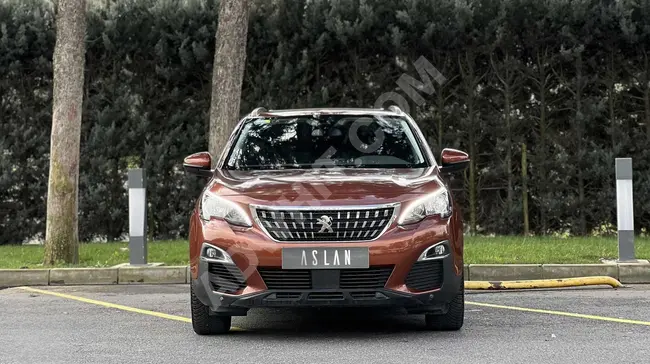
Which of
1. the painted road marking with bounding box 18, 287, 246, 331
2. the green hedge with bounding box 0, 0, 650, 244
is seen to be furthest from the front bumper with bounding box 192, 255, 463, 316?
→ the green hedge with bounding box 0, 0, 650, 244

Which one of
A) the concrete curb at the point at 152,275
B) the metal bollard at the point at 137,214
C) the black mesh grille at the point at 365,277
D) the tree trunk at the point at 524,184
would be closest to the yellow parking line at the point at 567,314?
the black mesh grille at the point at 365,277

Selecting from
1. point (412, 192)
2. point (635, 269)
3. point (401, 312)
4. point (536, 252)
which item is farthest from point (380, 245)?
point (536, 252)

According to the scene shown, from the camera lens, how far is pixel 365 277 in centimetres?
662

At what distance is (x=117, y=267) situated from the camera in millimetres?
11016

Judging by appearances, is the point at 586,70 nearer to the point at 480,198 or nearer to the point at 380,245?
the point at 480,198

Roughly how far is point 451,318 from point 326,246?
1.19 meters

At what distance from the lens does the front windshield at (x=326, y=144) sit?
779 cm

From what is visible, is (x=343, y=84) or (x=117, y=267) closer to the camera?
(x=117, y=267)

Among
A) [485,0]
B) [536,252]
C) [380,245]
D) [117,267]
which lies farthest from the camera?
[485,0]

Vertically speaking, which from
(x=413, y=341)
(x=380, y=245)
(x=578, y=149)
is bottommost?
(x=413, y=341)

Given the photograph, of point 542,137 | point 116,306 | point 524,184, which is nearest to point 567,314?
point 116,306

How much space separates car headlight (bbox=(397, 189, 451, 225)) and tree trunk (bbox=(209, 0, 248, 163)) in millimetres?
5955

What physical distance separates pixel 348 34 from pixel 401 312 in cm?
678

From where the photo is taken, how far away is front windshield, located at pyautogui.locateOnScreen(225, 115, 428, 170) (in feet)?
25.6
